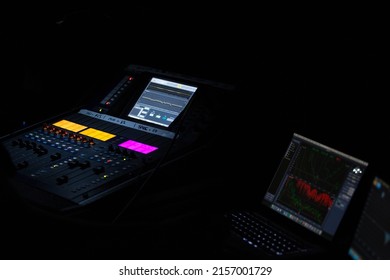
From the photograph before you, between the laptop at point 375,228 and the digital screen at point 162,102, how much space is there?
1.04m

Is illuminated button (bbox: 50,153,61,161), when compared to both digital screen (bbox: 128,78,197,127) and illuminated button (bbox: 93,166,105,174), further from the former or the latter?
digital screen (bbox: 128,78,197,127)

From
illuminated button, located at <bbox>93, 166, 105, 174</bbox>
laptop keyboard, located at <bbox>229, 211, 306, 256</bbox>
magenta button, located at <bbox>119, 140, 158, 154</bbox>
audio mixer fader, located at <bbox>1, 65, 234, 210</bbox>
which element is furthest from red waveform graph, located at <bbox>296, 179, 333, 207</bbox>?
illuminated button, located at <bbox>93, 166, 105, 174</bbox>

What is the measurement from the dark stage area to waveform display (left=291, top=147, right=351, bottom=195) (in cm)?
5

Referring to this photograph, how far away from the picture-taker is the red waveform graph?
1734 millimetres

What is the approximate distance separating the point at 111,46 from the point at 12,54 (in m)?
0.50

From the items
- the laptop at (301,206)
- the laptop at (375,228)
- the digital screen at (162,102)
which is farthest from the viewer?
the digital screen at (162,102)

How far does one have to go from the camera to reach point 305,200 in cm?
180

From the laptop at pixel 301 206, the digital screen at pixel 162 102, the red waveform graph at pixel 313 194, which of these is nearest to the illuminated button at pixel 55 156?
the digital screen at pixel 162 102

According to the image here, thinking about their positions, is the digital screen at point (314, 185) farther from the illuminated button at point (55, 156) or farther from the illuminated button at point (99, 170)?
the illuminated button at point (55, 156)

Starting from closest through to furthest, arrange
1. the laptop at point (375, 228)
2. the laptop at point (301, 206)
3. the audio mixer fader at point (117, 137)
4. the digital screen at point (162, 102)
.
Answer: the laptop at point (375, 228)
the laptop at point (301, 206)
the audio mixer fader at point (117, 137)
the digital screen at point (162, 102)

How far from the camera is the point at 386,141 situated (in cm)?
164

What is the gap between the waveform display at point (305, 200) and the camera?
1.74 metres

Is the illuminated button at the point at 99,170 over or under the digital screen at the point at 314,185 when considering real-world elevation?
under
